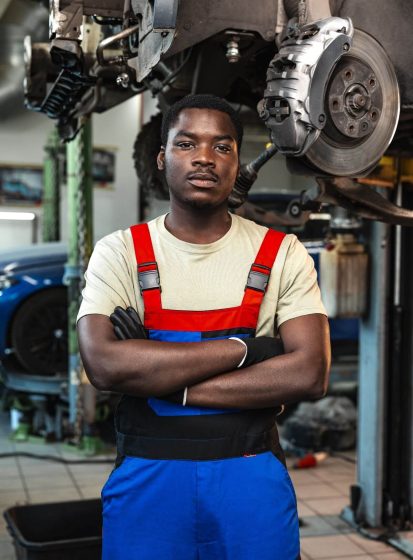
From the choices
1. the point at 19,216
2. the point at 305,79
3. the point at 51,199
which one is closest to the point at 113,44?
the point at 305,79

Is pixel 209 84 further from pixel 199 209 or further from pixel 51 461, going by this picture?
pixel 51 461

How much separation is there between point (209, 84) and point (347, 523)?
2.45 m

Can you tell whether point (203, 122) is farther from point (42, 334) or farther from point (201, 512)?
point (42, 334)

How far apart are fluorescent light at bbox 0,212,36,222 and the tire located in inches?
309

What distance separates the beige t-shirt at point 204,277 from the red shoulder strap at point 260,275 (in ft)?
0.05

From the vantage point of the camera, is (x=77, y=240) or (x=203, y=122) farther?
(x=77, y=240)

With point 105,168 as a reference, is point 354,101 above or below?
below

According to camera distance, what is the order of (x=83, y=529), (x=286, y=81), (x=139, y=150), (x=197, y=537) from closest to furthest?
A: (x=197, y=537) → (x=286, y=81) → (x=83, y=529) → (x=139, y=150)

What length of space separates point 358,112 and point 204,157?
2.12 feet

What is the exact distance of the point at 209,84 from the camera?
301cm

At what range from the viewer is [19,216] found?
13.8m

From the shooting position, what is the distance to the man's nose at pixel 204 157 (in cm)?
182

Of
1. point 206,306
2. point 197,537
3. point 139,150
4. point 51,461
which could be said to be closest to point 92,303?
point 206,306

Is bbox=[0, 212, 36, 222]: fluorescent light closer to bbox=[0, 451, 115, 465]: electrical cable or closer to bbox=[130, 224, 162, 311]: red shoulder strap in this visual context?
bbox=[0, 451, 115, 465]: electrical cable
